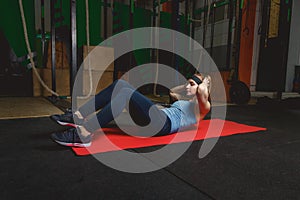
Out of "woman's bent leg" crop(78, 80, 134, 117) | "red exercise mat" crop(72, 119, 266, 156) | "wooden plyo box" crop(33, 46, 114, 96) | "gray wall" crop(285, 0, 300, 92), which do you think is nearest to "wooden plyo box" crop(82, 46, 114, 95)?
"wooden plyo box" crop(33, 46, 114, 96)

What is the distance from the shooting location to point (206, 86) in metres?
1.33

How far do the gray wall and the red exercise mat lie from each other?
4.16m

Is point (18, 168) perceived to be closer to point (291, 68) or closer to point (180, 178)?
point (180, 178)

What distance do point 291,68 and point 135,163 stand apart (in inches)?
211

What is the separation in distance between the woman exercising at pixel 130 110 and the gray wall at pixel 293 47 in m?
4.67

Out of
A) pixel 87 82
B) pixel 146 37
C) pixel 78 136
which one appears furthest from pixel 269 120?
pixel 146 37

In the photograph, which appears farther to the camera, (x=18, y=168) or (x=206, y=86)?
(x=206, y=86)

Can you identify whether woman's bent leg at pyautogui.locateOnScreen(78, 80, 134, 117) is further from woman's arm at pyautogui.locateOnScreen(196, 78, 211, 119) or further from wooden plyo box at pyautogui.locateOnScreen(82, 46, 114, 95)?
wooden plyo box at pyautogui.locateOnScreen(82, 46, 114, 95)

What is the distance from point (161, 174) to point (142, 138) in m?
0.50

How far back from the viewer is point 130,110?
1.36 metres

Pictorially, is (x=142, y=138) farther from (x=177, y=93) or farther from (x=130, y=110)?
(x=177, y=93)

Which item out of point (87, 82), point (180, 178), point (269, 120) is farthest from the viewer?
point (87, 82)

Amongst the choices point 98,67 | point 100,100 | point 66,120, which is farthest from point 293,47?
point 66,120

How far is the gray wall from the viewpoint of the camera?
502cm
